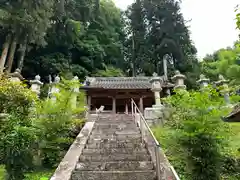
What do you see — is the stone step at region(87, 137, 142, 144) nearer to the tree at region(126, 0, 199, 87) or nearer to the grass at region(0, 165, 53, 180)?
the grass at region(0, 165, 53, 180)

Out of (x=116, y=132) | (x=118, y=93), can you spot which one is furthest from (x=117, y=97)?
(x=116, y=132)

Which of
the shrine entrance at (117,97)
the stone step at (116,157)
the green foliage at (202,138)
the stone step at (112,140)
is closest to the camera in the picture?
the green foliage at (202,138)

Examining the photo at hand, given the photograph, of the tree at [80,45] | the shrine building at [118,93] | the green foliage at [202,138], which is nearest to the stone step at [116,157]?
the green foliage at [202,138]

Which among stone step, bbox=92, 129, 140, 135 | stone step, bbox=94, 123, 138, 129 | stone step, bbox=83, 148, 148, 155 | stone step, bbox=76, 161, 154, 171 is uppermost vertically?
stone step, bbox=94, 123, 138, 129

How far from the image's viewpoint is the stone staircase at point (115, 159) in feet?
14.4

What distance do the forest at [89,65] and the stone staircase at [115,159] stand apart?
0.74 m

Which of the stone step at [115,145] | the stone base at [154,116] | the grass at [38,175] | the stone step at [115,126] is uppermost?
the stone base at [154,116]

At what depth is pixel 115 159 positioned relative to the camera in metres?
5.22

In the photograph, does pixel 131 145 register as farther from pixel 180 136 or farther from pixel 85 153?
pixel 180 136

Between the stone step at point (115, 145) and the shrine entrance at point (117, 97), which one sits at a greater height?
the shrine entrance at point (117, 97)

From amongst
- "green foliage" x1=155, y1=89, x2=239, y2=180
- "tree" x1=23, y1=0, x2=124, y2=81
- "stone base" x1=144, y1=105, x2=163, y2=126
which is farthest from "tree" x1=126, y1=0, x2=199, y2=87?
"green foliage" x1=155, y1=89, x2=239, y2=180

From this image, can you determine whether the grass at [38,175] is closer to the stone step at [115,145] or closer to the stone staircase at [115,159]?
the stone staircase at [115,159]

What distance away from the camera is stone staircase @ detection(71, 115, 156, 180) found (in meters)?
4.38

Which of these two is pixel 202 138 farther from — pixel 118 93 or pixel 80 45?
pixel 80 45
